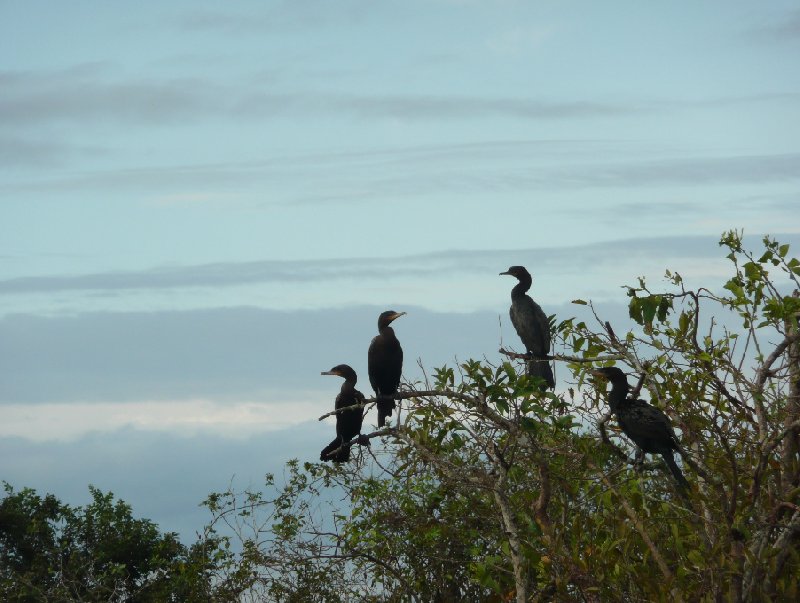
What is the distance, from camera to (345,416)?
12.0 meters

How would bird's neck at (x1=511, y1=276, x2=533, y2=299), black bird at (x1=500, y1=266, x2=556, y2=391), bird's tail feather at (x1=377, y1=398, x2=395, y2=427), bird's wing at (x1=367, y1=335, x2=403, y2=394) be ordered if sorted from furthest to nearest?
bird's neck at (x1=511, y1=276, x2=533, y2=299) < black bird at (x1=500, y1=266, x2=556, y2=391) < bird's wing at (x1=367, y1=335, x2=403, y2=394) < bird's tail feather at (x1=377, y1=398, x2=395, y2=427)

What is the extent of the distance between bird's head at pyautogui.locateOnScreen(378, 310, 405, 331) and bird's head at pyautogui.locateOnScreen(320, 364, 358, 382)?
0.63 meters

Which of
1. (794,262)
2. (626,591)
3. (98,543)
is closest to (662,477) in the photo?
(626,591)

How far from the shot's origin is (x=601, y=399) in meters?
8.27

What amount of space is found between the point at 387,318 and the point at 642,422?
15.3 ft

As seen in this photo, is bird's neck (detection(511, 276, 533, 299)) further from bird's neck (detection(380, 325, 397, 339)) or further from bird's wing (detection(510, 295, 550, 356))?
bird's neck (detection(380, 325, 397, 339))

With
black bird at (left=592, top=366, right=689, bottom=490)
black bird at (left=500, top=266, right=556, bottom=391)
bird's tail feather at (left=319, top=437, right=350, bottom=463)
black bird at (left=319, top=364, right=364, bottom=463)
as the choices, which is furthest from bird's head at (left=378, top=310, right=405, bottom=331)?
black bird at (left=592, top=366, right=689, bottom=490)

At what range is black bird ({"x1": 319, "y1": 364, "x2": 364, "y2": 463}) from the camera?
11.1m

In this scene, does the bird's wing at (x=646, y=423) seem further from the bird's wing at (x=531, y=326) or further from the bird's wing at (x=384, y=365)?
the bird's wing at (x=531, y=326)

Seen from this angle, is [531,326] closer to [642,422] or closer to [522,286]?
[522,286]

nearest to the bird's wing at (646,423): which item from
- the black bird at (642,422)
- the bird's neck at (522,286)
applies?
the black bird at (642,422)

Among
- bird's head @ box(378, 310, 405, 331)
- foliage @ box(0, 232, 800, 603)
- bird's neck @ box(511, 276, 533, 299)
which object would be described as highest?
bird's neck @ box(511, 276, 533, 299)

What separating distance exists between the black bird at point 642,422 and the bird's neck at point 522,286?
20.6ft

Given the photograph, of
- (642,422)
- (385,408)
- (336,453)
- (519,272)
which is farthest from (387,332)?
(642,422)
